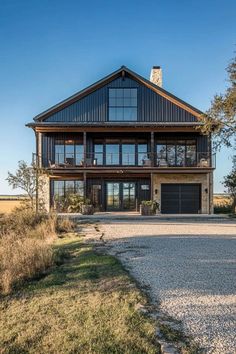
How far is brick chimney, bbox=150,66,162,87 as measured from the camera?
31.0 metres

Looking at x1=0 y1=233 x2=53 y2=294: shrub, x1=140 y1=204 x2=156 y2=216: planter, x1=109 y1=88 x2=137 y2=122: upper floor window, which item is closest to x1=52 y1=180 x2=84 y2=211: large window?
x1=140 y1=204 x2=156 y2=216: planter

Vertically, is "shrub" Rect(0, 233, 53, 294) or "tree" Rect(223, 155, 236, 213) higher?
"tree" Rect(223, 155, 236, 213)

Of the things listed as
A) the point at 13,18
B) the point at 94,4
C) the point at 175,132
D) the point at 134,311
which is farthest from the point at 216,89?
the point at 134,311

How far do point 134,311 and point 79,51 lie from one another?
17.4 m

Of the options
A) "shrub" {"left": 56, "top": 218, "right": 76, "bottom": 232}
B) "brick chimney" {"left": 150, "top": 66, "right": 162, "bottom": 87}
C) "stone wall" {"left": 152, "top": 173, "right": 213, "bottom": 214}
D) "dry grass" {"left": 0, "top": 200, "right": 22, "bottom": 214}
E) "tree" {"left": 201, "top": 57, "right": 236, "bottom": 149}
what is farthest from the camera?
"brick chimney" {"left": 150, "top": 66, "right": 162, "bottom": 87}

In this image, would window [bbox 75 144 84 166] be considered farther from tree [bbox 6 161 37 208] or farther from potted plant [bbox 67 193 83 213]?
tree [bbox 6 161 37 208]

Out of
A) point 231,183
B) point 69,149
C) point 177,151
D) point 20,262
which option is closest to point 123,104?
point 69,149

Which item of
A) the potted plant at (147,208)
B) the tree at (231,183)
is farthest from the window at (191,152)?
the potted plant at (147,208)

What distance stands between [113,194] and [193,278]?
20758 mm

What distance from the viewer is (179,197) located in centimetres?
2689

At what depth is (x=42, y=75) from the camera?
22.1 metres

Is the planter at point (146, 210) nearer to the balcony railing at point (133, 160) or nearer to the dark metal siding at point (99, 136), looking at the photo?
the balcony railing at point (133, 160)

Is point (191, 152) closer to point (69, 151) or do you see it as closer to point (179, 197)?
point (179, 197)

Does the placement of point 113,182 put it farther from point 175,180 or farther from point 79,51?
point 79,51
